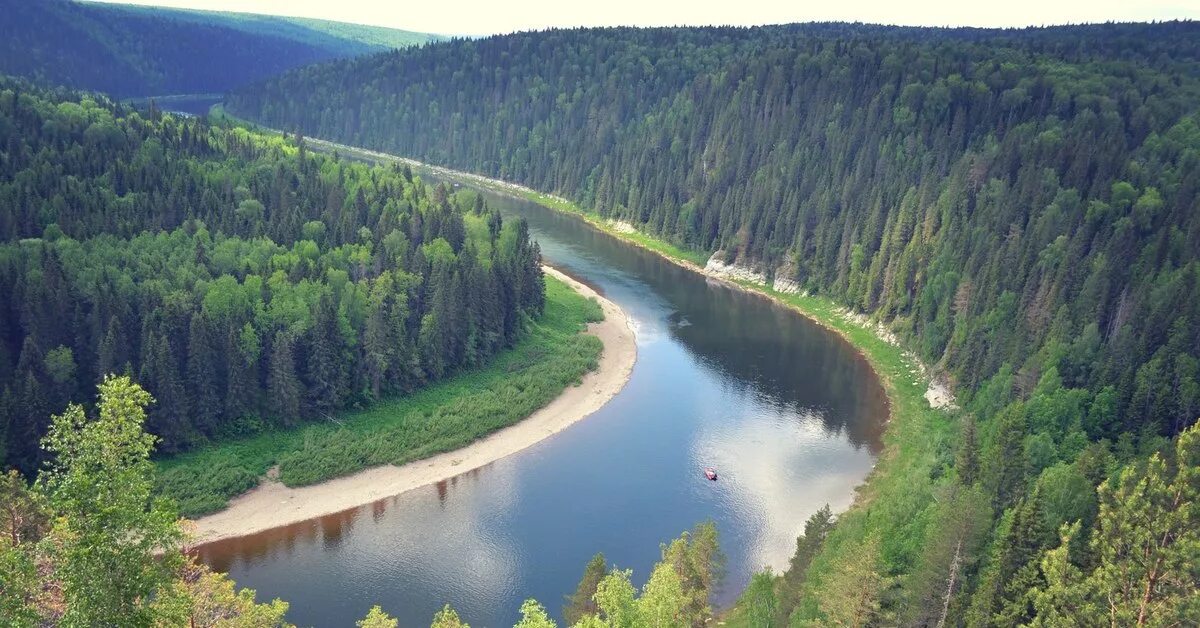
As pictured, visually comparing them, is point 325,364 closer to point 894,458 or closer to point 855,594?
point 894,458

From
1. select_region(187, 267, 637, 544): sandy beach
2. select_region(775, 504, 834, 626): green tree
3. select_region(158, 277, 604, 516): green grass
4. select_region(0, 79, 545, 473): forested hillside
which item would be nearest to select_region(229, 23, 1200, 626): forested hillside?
select_region(775, 504, 834, 626): green tree

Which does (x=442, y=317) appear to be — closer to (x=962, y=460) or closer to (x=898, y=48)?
(x=962, y=460)

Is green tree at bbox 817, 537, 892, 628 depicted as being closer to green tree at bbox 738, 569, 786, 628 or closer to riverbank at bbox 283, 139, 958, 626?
riverbank at bbox 283, 139, 958, 626

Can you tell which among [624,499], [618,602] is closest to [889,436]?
[624,499]

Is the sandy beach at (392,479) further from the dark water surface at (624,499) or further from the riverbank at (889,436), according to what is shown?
the riverbank at (889,436)

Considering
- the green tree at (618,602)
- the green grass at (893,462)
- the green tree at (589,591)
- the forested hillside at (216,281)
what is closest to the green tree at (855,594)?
the green grass at (893,462)

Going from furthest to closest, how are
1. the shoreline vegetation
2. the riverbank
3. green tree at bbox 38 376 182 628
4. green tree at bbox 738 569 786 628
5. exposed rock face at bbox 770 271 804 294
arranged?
1. exposed rock face at bbox 770 271 804 294
2. the shoreline vegetation
3. the riverbank
4. green tree at bbox 738 569 786 628
5. green tree at bbox 38 376 182 628
